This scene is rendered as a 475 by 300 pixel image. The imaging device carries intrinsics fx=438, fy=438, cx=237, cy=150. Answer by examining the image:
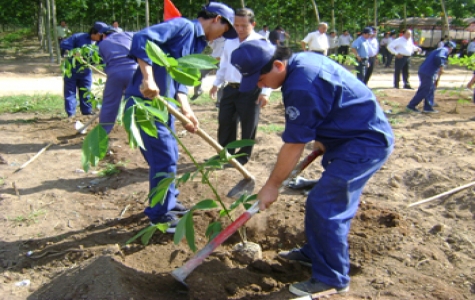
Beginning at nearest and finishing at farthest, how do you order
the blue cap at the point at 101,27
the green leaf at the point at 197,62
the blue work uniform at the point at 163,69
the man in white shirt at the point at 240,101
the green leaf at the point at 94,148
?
the green leaf at the point at 94,148 → the green leaf at the point at 197,62 → the blue work uniform at the point at 163,69 → the man in white shirt at the point at 240,101 → the blue cap at the point at 101,27

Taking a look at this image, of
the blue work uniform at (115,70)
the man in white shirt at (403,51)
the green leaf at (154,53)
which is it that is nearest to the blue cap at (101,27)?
the blue work uniform at (115,70)

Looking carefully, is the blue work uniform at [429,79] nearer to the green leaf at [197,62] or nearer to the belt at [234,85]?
the belt at [234,85]

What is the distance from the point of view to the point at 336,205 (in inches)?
94.5

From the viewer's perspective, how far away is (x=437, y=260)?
292 centimetres

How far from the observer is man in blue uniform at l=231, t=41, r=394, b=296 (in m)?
2.21

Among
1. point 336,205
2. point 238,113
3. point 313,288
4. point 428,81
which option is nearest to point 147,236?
point 313,288

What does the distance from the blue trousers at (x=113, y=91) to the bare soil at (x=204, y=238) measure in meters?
0.59

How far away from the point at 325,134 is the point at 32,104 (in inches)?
302

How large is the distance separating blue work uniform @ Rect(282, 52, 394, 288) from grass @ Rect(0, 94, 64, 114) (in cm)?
681

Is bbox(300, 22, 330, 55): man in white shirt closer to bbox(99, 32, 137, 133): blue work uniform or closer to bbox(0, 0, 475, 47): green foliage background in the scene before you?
bbox(99, 32, 137, 133): blue work uniform

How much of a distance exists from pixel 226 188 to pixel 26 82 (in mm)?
10657

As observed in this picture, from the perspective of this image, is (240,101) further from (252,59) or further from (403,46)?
(403,46)

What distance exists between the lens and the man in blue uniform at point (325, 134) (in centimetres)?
221

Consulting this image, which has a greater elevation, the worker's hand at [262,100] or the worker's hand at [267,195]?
the worker's hand at [262,100]
